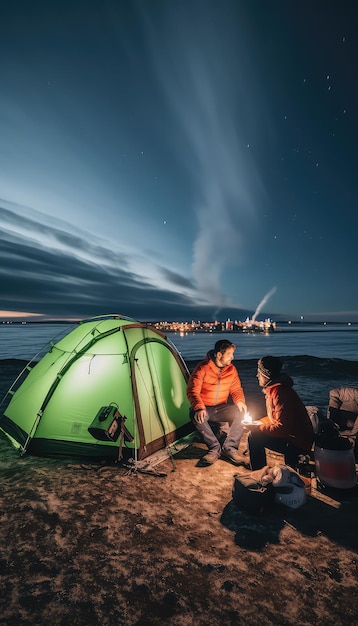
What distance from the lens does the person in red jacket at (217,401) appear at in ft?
19.9

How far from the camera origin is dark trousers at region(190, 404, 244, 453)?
613 cm

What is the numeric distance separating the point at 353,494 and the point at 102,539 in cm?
360

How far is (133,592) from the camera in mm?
2969

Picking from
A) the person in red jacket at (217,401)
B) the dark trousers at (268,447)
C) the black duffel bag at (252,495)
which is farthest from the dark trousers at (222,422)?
the black duffel bag at (252,495)

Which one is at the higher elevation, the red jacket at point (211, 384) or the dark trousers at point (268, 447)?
the red jacket at point (211, 384)

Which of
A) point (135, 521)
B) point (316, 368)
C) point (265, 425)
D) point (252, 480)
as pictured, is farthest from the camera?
point (316, 368)

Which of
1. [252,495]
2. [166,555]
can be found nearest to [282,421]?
[252,495]

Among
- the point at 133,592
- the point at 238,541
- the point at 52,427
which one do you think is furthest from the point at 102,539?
the point at 52,427

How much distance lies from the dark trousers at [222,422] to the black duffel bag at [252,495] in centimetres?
160

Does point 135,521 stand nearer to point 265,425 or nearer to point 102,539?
point 102,539

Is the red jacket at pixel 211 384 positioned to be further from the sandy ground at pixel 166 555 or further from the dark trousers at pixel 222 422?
the sandy ground at pixel 166 555

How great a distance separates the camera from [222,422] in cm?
662

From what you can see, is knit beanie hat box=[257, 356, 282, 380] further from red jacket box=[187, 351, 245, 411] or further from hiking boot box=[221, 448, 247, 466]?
hiking boot box=[221, 448, 247, 466]

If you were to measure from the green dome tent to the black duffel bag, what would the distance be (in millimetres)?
2034
